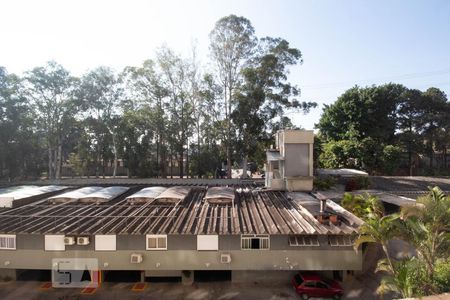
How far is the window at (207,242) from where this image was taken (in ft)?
50.1

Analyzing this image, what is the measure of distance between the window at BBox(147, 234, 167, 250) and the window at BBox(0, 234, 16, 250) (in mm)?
6826

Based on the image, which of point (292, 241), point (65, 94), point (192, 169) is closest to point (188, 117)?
point (192, 169)

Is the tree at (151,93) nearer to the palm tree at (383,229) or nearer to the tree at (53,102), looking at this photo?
the tree at (53,102)

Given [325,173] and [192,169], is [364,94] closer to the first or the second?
[325,173]

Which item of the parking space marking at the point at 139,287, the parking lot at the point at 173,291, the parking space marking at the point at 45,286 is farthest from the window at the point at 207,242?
the parking space marking at the point at 45,286

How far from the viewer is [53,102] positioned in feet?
118

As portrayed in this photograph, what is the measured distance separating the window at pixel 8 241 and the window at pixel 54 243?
1.69m

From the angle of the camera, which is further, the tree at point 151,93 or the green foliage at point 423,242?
the tree at point 151,93

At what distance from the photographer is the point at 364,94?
1770 inches

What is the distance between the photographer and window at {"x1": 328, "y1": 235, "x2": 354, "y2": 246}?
50.9 ft

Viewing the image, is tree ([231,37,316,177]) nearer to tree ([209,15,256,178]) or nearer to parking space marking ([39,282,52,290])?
tree ([209,15,256,178])

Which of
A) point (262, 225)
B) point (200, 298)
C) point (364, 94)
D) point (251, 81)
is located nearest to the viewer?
point (200, 298)

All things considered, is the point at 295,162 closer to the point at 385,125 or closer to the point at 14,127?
the point at 385,125

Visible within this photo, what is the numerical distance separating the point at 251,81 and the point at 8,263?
87.7 ft
